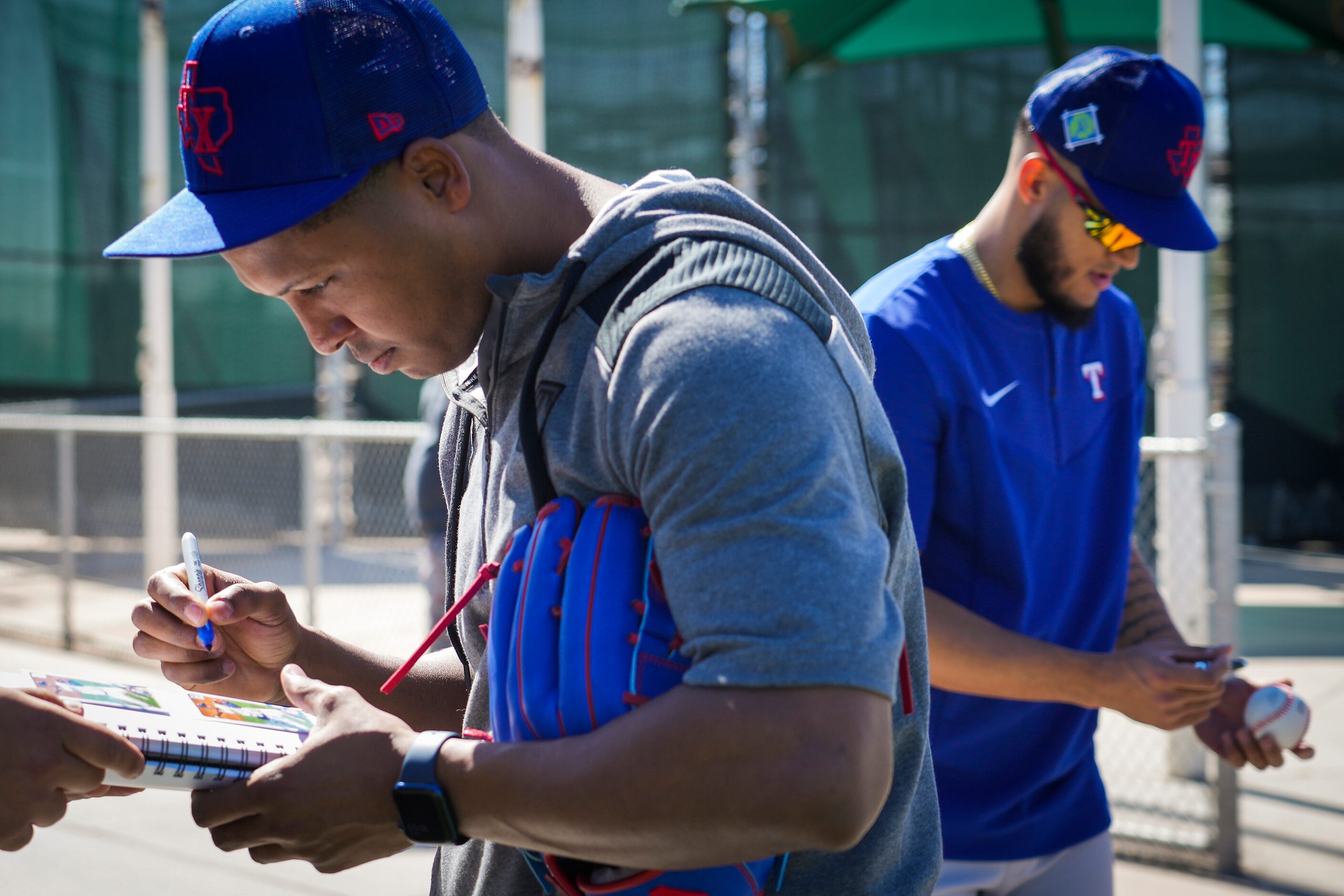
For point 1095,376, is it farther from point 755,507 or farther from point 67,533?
point 67,533

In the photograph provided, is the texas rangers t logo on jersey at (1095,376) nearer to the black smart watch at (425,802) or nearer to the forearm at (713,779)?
the forearm at (713,779)

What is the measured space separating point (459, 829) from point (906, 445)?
1129 millimetres

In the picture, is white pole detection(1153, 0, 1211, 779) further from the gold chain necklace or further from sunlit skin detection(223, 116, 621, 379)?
sunlit skin detection(223, 116, 621, 379)

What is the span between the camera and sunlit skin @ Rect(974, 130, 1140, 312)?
2.24m

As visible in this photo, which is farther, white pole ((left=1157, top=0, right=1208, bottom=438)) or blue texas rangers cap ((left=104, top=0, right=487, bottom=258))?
white pole ((left=1157, top=0, right=1208, bottom=438))

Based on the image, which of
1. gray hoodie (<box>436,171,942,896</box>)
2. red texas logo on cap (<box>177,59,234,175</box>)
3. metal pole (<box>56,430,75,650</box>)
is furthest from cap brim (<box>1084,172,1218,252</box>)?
metal pole (<box>56,430,75,650</box>)

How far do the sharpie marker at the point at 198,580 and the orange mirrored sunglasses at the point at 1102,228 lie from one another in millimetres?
1598

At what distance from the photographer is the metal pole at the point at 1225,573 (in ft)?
14.4

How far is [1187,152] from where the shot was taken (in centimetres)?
220

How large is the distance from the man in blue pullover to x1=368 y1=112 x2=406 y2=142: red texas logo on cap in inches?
41.9

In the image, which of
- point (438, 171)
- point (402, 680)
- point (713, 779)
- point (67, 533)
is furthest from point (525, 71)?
point (713, 779)

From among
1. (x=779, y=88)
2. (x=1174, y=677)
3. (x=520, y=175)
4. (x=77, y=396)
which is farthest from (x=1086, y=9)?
(x=77, y=396)

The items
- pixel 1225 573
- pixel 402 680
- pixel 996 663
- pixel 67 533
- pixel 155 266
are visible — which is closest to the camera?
pixel 402 680

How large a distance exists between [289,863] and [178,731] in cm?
385
